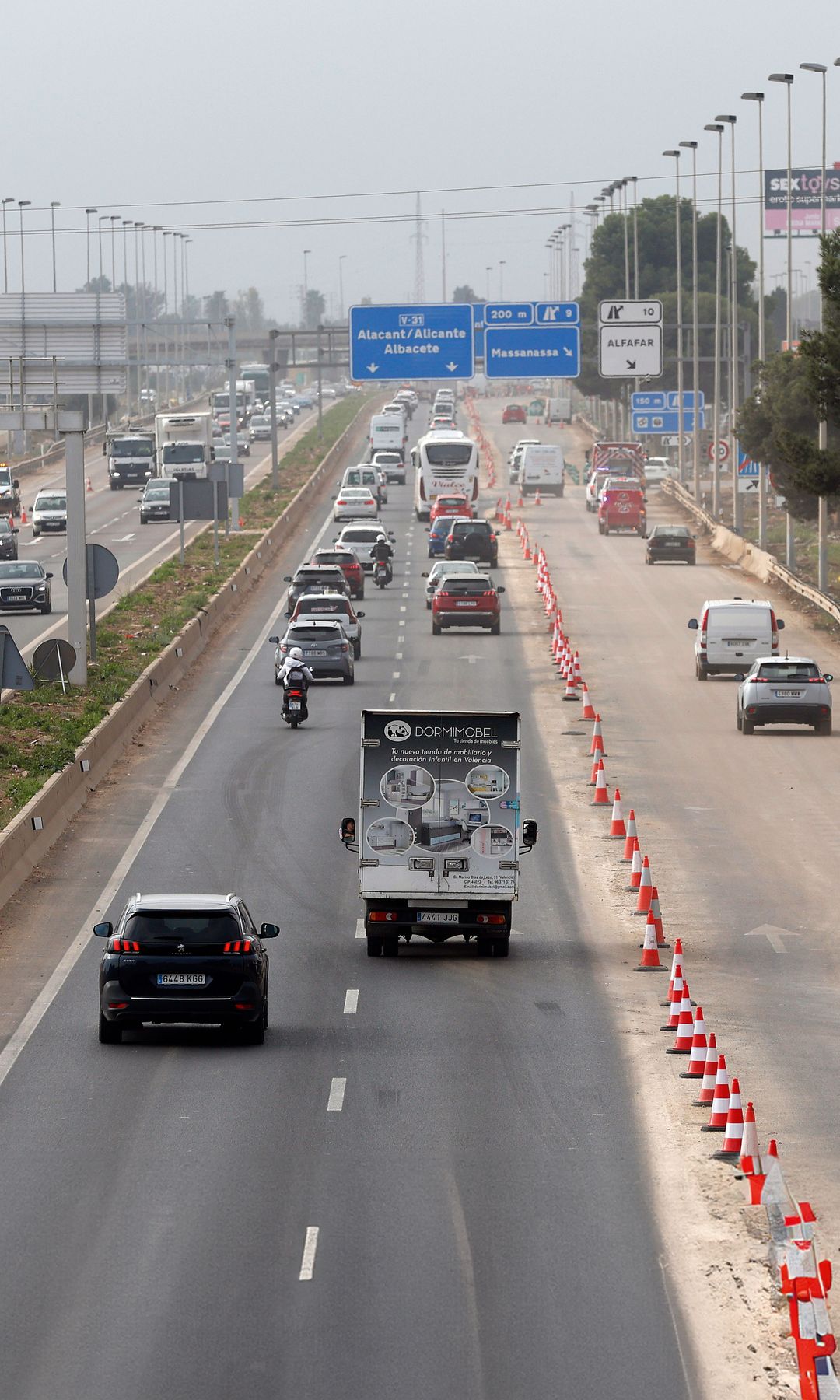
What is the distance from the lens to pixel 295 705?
41031 mm

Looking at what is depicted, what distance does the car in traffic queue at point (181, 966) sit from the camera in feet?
64.1

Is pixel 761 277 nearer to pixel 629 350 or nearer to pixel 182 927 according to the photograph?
pixel 629 350

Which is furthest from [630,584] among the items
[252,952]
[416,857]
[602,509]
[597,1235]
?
[597,1235]

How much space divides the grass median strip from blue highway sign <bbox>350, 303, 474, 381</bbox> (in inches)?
293

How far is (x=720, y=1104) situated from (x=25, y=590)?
42645mm

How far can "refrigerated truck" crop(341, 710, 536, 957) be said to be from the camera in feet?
78.1

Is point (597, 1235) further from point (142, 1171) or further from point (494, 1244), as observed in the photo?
point (142, 1171)

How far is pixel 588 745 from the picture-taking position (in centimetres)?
3972

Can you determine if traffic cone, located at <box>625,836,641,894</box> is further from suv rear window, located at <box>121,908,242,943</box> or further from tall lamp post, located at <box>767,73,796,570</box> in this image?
tall lamp post, located at <box>767,73,796,570</box>

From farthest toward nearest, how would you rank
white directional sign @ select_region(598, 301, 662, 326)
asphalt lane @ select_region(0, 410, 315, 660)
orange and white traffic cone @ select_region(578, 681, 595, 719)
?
white directional sign @ select_region(598, 301, 662, 326) → asphalt lane @ select_region(0, 410, 315, 660) → orange and white traffic cone @ select_region(578, 681, 595, 719)

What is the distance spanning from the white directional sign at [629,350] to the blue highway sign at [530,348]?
261cm

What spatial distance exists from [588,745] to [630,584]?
29.3m

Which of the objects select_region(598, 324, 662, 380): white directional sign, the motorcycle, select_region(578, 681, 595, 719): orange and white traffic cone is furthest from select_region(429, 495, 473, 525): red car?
the motorcycle

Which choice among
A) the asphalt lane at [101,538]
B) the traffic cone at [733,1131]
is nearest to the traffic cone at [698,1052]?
the traffic cone at [733,1131]
